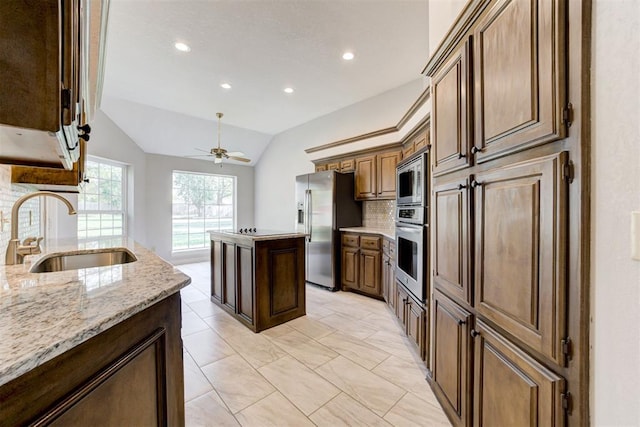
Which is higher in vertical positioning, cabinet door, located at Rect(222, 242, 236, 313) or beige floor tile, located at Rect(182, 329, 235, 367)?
cabinet door, located at Rect(222, 242, 236, 313)

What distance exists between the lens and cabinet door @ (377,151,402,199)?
3.95 meters

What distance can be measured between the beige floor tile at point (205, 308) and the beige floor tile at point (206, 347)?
0.52 m

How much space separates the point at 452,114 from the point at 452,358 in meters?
1.44

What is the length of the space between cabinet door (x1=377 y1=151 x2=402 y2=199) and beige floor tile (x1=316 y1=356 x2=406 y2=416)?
2472 millimetres

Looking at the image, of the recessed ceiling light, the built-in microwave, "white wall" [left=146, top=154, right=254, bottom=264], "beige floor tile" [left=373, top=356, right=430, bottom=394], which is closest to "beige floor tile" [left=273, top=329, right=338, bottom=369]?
"beige floor tile" [left=373, top=356, right=430, bottom=394]

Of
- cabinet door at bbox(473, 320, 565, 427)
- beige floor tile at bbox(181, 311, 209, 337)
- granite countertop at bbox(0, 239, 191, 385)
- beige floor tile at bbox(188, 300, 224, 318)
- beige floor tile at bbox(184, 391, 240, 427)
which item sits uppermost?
granite countertop at bbox(0, 239, 191, 385)

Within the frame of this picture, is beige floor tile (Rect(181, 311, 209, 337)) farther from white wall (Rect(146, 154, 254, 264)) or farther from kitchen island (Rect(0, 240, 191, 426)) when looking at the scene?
white wall (Rect(146, 154, 254, 264))

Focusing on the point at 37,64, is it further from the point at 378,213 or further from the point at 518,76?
the point at 378,213

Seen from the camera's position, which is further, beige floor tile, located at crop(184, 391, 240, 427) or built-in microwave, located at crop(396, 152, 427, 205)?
built-in microwave, located at crop(396, 152, 427, 205)

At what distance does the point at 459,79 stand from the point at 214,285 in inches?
143

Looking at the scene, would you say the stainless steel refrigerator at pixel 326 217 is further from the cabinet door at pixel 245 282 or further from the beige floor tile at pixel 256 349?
the beige floor tile at pixel 256 349

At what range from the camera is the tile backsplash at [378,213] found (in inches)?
170

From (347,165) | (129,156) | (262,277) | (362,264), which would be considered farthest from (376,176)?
(129,156)

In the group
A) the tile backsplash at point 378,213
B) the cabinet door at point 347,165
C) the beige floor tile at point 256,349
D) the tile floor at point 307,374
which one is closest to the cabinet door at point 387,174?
the tile backsplash at point 378,213
